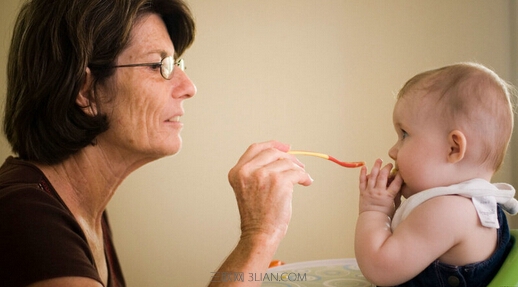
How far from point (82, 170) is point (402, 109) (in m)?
0.78

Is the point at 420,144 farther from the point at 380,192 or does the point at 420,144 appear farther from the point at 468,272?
the point at 468,272

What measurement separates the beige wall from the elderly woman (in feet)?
6.41

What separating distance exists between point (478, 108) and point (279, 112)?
2287 mm

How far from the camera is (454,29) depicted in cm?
308

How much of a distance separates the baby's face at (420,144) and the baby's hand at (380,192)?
32 millimetres

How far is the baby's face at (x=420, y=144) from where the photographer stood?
110cm

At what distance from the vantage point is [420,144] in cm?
112

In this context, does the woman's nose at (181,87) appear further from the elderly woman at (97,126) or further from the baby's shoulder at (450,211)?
the baby's shoulder at (450,211)

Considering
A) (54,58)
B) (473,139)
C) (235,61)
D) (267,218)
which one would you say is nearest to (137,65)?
(54,58)

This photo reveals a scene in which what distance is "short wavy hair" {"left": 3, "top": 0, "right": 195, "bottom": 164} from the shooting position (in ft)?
3.80

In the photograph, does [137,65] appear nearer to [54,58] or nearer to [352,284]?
[54,58]

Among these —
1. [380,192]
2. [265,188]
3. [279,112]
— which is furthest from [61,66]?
[279,112]

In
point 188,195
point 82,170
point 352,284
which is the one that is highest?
point 82,170

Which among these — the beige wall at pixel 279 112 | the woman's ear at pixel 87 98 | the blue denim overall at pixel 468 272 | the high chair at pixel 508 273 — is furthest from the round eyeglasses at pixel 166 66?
the beige wall at pixel 279 112
